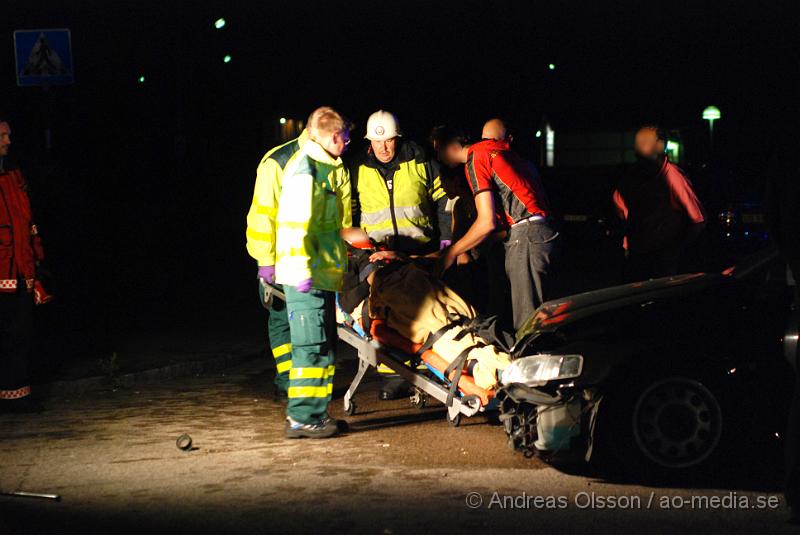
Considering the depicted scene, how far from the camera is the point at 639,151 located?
984cm

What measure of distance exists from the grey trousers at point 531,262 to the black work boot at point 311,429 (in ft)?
5.57

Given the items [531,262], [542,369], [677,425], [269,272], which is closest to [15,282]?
[269,272]

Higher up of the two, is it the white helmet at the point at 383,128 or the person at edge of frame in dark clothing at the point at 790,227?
the white helmet at the point at 383,128

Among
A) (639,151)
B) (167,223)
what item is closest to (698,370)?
(639,151)

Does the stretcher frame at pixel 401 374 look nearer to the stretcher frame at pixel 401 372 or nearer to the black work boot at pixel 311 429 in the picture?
the stretcher frame at pixel 401 372

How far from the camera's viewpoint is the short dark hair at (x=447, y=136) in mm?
9789

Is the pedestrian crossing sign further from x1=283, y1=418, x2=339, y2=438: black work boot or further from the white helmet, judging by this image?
x1=283, y1=418, x2=339, y2=438: black work boot

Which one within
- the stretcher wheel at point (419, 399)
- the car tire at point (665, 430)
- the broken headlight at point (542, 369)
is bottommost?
the stretcher wheel at point (419, 399)

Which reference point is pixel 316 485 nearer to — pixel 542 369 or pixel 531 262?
pixel 542 369

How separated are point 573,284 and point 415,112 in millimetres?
28962

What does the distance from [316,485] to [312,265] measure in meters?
1.76

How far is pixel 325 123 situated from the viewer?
8.30 metres

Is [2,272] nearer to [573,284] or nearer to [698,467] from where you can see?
[698,467]

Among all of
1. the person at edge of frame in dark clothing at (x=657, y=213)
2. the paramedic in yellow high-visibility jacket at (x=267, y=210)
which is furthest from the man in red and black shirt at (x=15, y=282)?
the person at edge of frame in dark clothing at (x=657, y=213)
